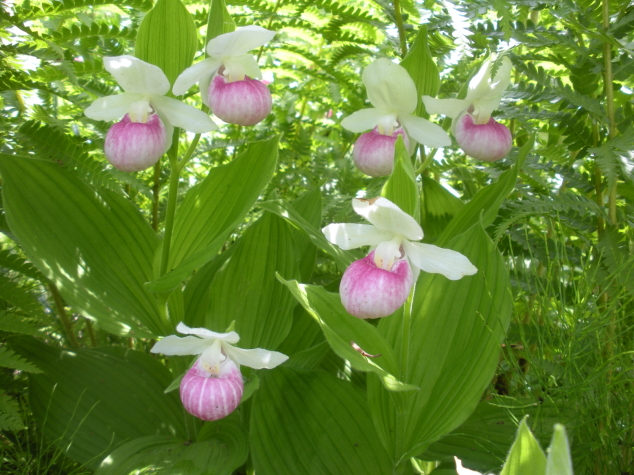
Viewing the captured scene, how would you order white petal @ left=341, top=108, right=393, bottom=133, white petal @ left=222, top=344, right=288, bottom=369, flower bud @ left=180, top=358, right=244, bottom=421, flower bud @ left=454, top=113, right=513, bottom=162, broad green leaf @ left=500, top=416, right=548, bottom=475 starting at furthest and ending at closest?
1. white petal @ left=341, top=108, right=393, bottom=133
2. flower bud @ left=454, top=113, right=513, bottom=162
3. white petal @ left=222, top=344, right=288, bottom=369
4. flower bud @ left=180, top=358, right=244, bottom=421
5. broad green leaf @ left=500, top=416, right=548, bottom=475

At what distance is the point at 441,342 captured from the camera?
4.64 feet

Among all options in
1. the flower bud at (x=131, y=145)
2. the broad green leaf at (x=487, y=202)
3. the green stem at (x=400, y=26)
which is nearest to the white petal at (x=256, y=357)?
the flower bud at (x=131, y=145)

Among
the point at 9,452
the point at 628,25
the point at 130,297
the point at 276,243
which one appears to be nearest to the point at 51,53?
the point at 130,297

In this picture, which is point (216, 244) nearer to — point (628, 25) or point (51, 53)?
point (51, 53)

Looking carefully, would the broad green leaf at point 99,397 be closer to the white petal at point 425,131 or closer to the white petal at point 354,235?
the white petal at point 354,235

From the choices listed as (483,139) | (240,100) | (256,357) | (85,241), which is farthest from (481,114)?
(85,241)

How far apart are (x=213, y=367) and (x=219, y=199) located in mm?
562

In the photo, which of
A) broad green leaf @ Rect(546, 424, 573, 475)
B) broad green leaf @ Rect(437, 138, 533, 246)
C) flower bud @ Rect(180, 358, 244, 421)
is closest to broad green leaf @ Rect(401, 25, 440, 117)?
broad green leaf @ Rect(437, 138, 533, 246)

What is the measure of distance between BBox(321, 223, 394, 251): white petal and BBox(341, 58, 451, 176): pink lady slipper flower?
0.37 meters

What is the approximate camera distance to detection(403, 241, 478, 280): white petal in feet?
3.83

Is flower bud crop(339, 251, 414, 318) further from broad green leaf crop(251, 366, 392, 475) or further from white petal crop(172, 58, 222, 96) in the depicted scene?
white petal crop(172, 58, 222, 96)

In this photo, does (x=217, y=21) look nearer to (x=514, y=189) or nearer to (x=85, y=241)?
(x=85, y=241)

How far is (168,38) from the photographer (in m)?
1.45

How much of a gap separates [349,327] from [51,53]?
1203 millimetres
